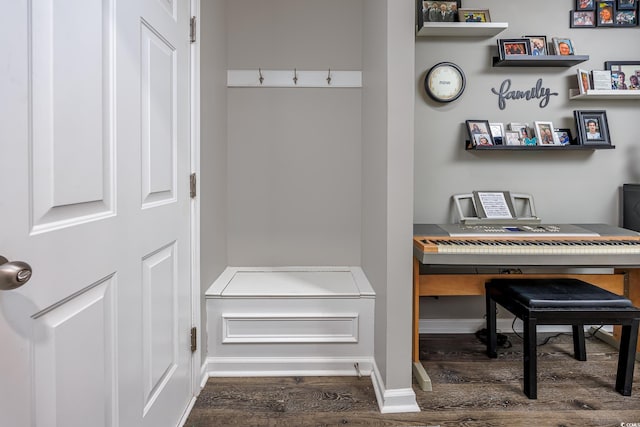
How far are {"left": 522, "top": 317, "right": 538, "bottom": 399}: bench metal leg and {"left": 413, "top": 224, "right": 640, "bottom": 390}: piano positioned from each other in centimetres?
29

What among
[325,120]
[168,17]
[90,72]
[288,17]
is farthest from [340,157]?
[90,72]

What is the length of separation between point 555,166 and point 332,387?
200 centimetres

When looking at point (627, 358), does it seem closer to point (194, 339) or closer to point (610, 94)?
point (610, 94)

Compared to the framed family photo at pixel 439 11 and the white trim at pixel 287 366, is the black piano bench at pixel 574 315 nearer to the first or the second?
the white trim at pixel 287 366

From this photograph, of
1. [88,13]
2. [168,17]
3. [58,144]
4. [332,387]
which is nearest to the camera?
[58,144]

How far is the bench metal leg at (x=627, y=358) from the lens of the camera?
6.06 feet

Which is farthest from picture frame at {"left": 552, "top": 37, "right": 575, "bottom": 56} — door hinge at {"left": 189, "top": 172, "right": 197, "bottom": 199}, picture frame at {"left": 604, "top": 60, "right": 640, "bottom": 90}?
door hinge at {"left": 189, "top": 172, "right": 197, "bottom": 199}

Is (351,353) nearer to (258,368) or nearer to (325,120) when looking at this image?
(258,368)

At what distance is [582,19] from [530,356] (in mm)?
Result: 2163

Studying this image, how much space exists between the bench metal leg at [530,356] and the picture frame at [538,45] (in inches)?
66.5

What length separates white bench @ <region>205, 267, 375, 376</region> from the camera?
6.76ft

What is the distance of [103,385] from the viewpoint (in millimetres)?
1055

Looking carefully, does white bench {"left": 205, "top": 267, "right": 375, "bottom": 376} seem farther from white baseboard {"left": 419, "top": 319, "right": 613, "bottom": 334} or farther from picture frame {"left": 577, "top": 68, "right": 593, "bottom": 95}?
picture frame {"left": 577, "top": 68, "right": 593, "bottom": 95}

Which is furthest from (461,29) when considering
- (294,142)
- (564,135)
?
(294,142)
